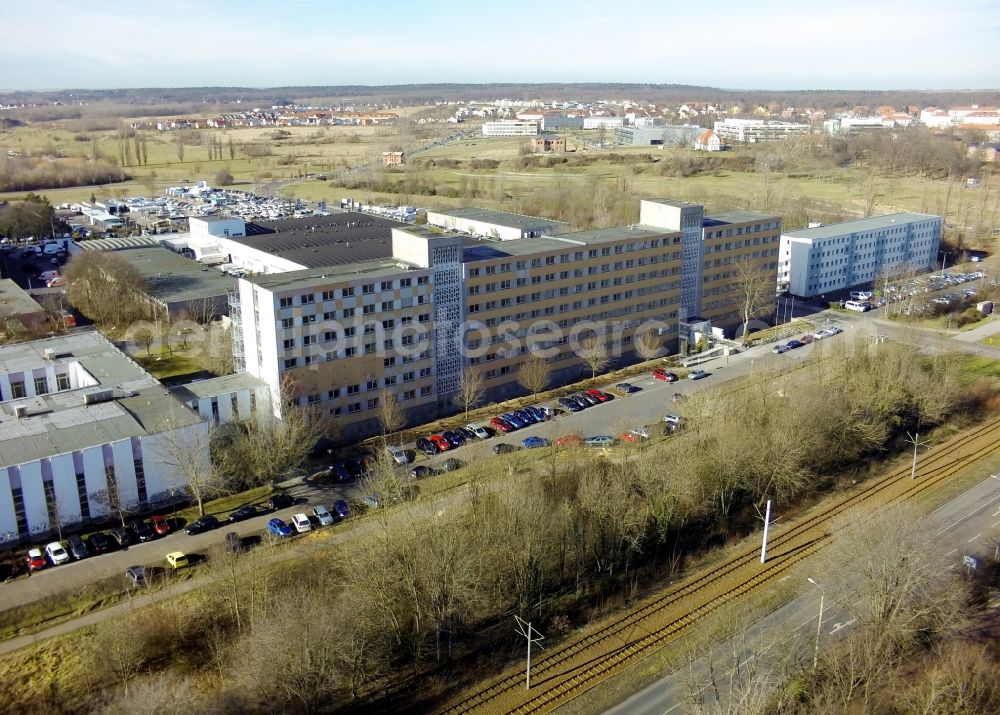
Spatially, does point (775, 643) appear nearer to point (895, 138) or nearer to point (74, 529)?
point (74, 529)

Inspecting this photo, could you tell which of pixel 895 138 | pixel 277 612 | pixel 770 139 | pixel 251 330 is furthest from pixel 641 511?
pixel 770 139

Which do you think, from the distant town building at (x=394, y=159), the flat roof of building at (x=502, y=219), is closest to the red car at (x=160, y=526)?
the flat roof of building at (x=502, y=219)

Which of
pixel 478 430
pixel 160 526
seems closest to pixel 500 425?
pixel 478 430

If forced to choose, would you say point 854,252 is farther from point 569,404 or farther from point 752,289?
point 569,404

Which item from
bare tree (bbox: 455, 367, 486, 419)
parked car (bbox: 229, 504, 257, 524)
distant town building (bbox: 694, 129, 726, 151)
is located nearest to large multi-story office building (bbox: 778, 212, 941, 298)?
bare tree (bbox: 455, 367, 486, 419)

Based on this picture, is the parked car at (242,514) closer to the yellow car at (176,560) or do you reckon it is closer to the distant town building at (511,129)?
the yellow car at (176,560)
